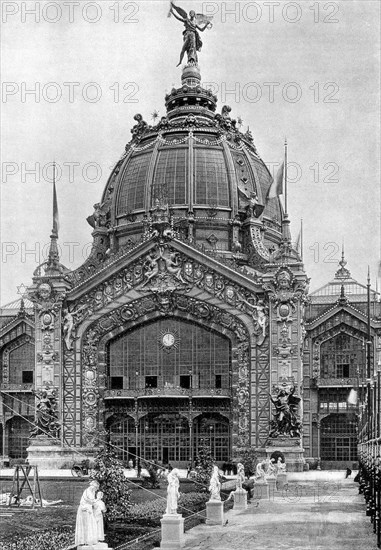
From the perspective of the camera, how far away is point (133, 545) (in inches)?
1174

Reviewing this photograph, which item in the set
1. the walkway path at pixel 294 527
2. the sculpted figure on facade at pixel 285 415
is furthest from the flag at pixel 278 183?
the walkway path at pixel 294 527

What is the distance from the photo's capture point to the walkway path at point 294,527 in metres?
32.0

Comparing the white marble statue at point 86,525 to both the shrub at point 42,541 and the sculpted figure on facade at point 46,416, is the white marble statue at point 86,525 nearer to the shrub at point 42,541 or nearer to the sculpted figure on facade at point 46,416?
Answer: the shrub at point 42,541

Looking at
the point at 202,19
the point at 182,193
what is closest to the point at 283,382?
the point at 182,193

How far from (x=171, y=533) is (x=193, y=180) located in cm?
5681

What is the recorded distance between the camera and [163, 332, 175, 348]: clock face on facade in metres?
75.9

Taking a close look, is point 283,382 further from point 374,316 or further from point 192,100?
point 192,100

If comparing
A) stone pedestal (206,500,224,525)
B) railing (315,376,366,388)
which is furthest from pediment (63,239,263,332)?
stone pedestal (206,500,224,525)

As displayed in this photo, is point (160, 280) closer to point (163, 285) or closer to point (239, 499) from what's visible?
point (163, 285)

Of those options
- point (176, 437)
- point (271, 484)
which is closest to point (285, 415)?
point (176, 437)

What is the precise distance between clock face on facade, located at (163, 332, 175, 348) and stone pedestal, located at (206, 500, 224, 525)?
125ft

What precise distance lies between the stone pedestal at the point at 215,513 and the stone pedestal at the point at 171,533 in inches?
258

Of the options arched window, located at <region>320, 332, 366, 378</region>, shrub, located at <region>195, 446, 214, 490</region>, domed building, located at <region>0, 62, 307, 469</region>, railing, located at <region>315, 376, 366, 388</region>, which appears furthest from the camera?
arched window, located at <region>320, 332, 366, 378</region>

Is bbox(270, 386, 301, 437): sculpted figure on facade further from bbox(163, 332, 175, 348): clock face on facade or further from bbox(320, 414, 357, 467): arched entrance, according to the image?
bbox(163, 332, 175, 348): clock face on facade
